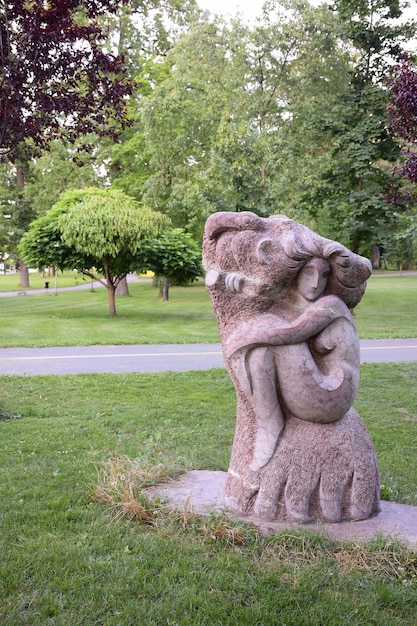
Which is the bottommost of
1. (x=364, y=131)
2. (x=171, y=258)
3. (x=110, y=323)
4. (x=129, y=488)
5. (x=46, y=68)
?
(x=129, y=488)

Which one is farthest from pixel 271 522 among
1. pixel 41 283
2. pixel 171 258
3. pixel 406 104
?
pixel 41 283

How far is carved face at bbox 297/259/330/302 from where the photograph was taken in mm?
4219

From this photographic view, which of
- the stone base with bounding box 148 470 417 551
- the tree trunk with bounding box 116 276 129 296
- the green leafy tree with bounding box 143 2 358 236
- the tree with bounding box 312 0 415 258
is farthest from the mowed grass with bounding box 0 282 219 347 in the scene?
the stone base with bounding box 148 470 417 551

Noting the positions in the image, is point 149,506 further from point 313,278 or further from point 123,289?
point 123,289

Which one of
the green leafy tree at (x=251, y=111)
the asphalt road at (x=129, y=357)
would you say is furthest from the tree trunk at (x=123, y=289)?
the asphalt road at (x=129, y=357)

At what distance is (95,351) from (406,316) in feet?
43.0

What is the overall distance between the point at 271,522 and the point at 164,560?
0.84 m

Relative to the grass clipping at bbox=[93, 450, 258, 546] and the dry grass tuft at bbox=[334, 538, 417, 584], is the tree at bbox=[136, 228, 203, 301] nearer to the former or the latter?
the grass clipping at bbox=[93, 450, 258, 546]

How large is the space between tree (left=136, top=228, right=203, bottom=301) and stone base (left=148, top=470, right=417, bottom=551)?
14.7 m

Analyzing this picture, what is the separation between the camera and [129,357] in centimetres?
1279

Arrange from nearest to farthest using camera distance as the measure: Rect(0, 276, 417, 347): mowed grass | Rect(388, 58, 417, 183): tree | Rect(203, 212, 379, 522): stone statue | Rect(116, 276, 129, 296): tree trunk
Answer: Rect(203, 212, 379, 522): stone statue < Rect(388, 58, 417, 183): tree < Rect(0, 276, 417, 347): mowed grass < Rect(116, 276, 129, 296): tree trunk

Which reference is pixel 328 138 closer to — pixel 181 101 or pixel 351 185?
pixel 351 185

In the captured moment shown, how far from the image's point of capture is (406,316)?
21.9 m

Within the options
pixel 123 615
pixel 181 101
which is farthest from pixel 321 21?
pixel 123 615
